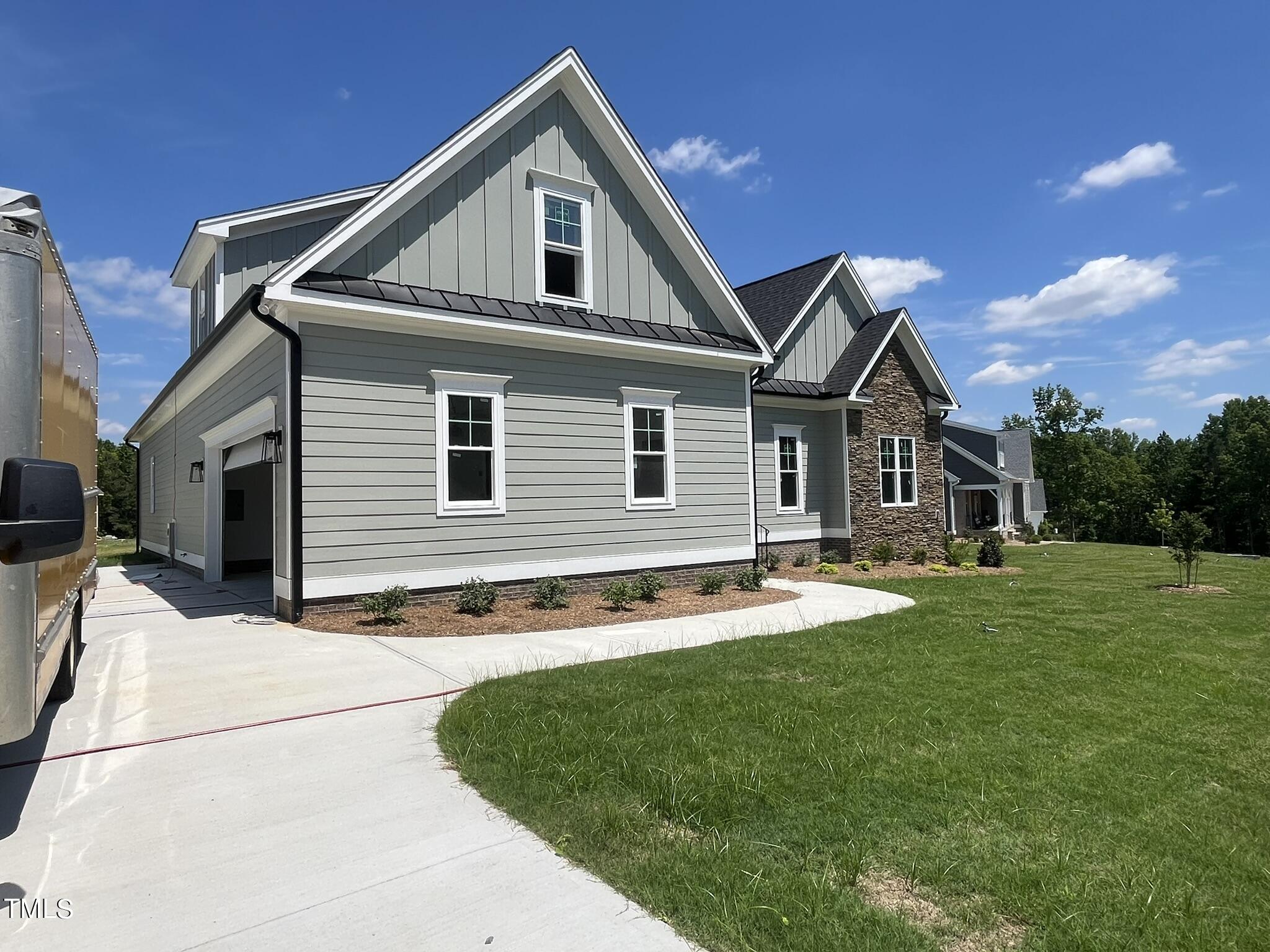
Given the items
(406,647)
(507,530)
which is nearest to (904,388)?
(507,530)

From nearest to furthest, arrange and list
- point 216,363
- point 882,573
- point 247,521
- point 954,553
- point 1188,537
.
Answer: point 216,363
point 1188,537
point 247,521
point 882,573
point 954,553

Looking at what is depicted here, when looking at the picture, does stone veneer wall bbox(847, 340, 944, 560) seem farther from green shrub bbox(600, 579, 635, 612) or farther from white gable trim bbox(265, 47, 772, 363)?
green shrub bbox(600, 579, 635, 612)

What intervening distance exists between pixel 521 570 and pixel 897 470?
12.2 meters

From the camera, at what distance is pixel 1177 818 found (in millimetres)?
3594

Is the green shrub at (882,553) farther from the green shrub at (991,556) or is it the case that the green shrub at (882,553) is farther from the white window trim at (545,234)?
the white window trim at (545,234)

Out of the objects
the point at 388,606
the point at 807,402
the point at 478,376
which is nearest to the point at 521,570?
the point at 388,606

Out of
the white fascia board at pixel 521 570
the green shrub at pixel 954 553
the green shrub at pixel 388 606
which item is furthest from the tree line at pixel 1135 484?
the green shrub at pixel 388 606

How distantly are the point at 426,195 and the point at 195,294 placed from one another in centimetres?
920

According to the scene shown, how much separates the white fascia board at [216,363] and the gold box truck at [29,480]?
22.3 feet

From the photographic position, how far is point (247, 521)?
15.5m

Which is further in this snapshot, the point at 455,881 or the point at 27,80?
the point at 27,80

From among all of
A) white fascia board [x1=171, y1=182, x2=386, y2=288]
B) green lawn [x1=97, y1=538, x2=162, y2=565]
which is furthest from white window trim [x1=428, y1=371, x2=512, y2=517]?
green lawn [x1=97, y1=538, x2=162, y2=565]

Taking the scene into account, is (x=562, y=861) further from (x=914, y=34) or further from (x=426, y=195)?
(x=914, y=34)

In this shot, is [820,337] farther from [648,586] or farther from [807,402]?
[648,586]
